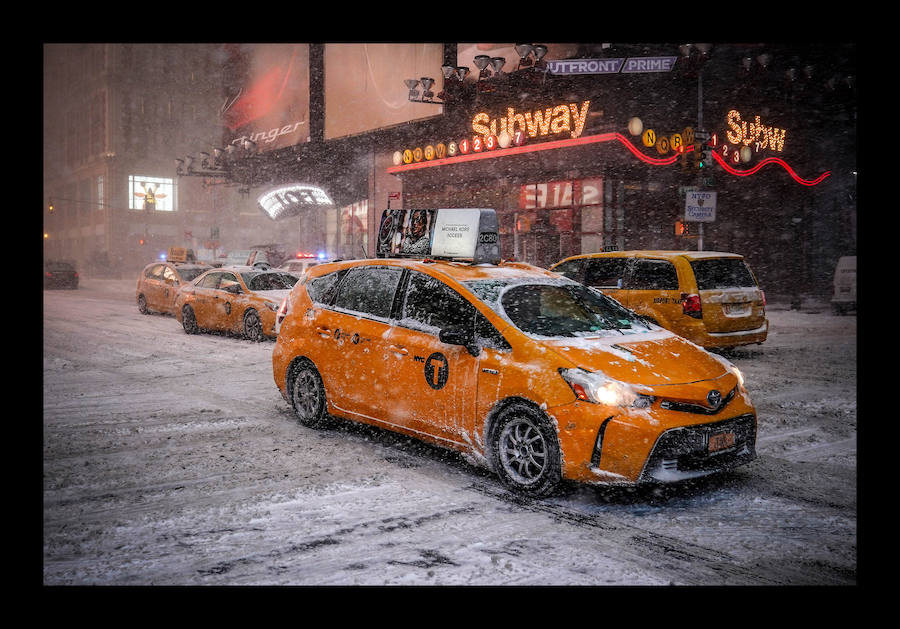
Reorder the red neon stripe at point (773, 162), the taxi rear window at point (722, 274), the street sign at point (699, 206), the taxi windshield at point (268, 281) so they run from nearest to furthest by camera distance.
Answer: the taxi rear window at point (722, 274)
the taxi windshield at point (268, 281)
the street sign at point (699, 206)
the red neon stripe at point (773, 162)

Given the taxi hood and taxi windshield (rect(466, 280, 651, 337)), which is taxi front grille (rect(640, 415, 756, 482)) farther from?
taxi windshield (rect(466, 280, 651, 337))

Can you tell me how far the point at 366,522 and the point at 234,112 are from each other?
165ft

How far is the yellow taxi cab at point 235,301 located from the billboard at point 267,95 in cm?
2587

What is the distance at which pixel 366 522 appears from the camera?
5020mm

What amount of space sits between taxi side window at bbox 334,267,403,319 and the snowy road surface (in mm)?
1208

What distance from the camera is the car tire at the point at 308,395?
24.3ft

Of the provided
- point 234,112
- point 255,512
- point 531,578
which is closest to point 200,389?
point 255,512

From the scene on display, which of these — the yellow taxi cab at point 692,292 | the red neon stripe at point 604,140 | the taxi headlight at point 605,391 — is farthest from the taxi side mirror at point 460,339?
the red neon stripe at point 604,140

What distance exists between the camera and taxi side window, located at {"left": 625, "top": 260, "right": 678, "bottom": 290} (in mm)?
12000

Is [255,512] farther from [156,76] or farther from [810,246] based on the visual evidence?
[156,76]

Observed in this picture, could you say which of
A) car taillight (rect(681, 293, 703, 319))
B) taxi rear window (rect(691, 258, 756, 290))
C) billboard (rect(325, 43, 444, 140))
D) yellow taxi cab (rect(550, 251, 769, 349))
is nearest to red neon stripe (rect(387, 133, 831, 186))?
billboard (rect(325, 43, 444, 140))

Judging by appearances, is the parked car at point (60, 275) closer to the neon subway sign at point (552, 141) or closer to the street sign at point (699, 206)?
the neon subway sign at point (552, 141)

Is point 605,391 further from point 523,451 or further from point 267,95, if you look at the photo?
point 267,95

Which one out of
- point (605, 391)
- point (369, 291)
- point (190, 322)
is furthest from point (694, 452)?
point (190, 322)
